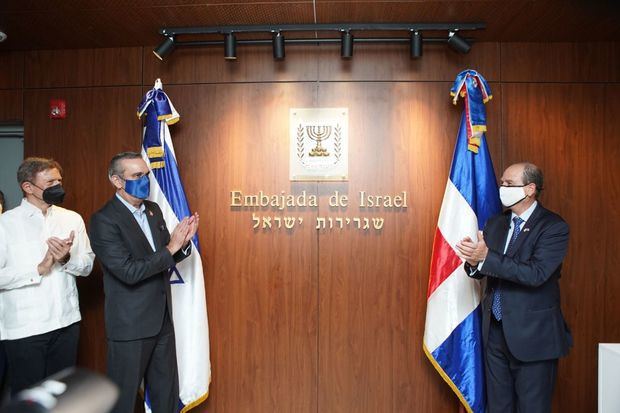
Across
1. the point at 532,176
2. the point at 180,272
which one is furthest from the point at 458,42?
the point at 180,272

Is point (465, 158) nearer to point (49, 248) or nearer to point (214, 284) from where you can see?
point (214, 284)

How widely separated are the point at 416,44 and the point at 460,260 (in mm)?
1475

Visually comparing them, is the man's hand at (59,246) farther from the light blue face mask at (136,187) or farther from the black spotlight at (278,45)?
the black spotlight at (278,45)

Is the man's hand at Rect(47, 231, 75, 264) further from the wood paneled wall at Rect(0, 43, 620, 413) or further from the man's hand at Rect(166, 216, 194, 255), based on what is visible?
the wood paneled wall at Rect(0, 43, 620, 413)

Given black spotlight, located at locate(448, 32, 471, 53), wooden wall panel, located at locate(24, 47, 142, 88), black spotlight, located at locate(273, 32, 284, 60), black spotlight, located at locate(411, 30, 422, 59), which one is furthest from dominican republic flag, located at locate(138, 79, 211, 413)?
black spotlight, located at locate(448, 32, 471, 53)

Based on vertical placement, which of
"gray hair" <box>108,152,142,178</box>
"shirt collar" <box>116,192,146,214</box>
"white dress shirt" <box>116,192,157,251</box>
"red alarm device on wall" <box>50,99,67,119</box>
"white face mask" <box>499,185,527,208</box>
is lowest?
"white dress shirt" <box>116,192,157,251</box>

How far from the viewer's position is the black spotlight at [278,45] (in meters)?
3.12

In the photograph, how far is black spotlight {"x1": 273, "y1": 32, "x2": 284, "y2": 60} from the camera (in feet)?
10.2

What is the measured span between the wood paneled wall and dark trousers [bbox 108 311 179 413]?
2.04 ft

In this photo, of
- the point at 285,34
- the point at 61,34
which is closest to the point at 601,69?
the point at 285,34

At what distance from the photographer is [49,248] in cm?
262

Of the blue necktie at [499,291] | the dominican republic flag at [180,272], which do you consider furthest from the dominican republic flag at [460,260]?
the dominican republic flag at [180,272]

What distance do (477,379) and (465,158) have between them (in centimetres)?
142

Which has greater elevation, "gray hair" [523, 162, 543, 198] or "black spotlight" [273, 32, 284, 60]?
"black spotlight" [273, 32, 284, 60]
